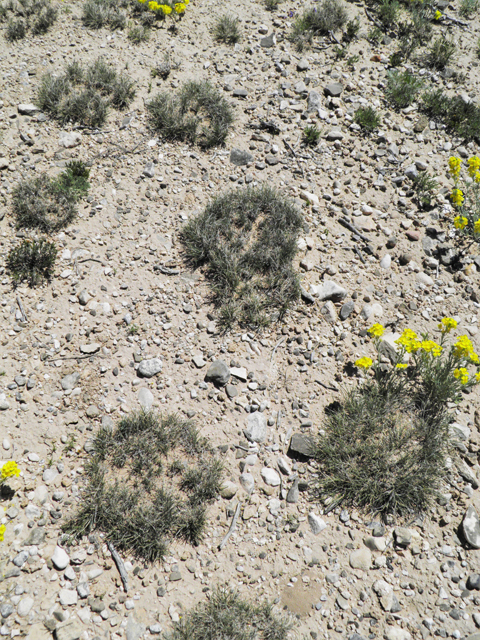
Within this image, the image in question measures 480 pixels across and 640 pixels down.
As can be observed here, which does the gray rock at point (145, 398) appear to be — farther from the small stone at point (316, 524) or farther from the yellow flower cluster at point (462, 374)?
the yellow flower cluster at point (462, 374)

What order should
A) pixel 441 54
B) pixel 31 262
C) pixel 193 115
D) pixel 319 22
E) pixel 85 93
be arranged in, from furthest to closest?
pixel 319 22
pixel 441 54
pixel 193 115
pixel 85 93
pixel 31 262

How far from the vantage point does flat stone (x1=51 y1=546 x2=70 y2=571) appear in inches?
162

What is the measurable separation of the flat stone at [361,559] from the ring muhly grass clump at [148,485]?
1532mm

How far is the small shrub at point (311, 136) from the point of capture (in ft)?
23.3

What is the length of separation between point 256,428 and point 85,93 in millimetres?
6114

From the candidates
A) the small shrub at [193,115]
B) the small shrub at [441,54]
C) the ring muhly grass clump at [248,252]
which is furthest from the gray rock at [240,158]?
the small shrub at [441,54]

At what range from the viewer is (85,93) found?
279 inches

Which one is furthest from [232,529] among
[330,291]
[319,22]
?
[319,22]

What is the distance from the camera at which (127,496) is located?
14.4 ft

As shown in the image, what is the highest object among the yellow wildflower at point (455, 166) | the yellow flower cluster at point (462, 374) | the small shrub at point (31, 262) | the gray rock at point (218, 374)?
the yellow wildflower at point (455, 166)

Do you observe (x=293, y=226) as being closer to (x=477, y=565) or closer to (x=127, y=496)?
(x=127, y=496)

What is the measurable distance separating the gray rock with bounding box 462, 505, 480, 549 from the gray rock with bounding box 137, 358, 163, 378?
3755 mm

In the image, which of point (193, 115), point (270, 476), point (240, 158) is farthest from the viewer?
point (193, 115)

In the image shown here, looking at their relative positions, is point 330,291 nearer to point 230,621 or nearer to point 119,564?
point 230,621
